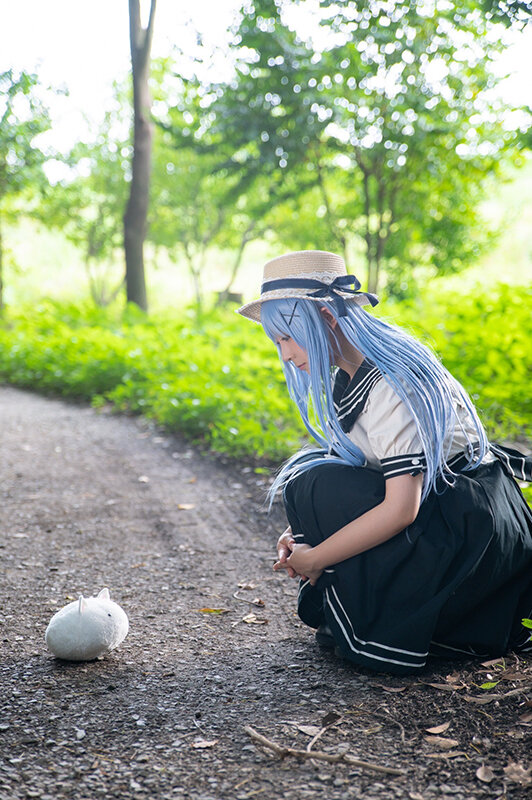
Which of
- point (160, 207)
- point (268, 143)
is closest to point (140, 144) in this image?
point (268, 143)

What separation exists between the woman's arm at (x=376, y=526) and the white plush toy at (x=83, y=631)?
0.67m

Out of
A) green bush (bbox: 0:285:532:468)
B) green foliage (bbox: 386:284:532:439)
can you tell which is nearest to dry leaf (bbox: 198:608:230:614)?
green bush (bbox: 0:285:532:468)

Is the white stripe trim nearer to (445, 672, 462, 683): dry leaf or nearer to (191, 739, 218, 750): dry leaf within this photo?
(445, 672, 462, 683): dry leaf

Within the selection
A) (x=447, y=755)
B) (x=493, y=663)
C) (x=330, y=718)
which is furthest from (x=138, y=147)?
(x=447, y=755)

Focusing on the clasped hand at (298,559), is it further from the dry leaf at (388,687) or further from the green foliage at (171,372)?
the green foliage at (171,372)

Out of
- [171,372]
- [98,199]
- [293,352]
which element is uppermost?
[98,199]

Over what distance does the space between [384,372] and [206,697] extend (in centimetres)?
107

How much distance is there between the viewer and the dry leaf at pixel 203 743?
1882mm

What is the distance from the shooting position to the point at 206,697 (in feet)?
7.11

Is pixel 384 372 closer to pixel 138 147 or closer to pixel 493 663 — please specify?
pixel 493 663

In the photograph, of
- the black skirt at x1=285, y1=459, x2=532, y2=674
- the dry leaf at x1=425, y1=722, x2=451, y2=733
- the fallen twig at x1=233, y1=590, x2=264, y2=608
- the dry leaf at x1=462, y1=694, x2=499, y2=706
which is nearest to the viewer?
the dry leaf at x1=425, y1=722, x2=451, y2=733

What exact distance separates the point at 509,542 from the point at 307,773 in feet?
2.92

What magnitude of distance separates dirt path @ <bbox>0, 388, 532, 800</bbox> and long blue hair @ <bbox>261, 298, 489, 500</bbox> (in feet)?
2.03

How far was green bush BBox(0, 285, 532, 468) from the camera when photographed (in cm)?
492
